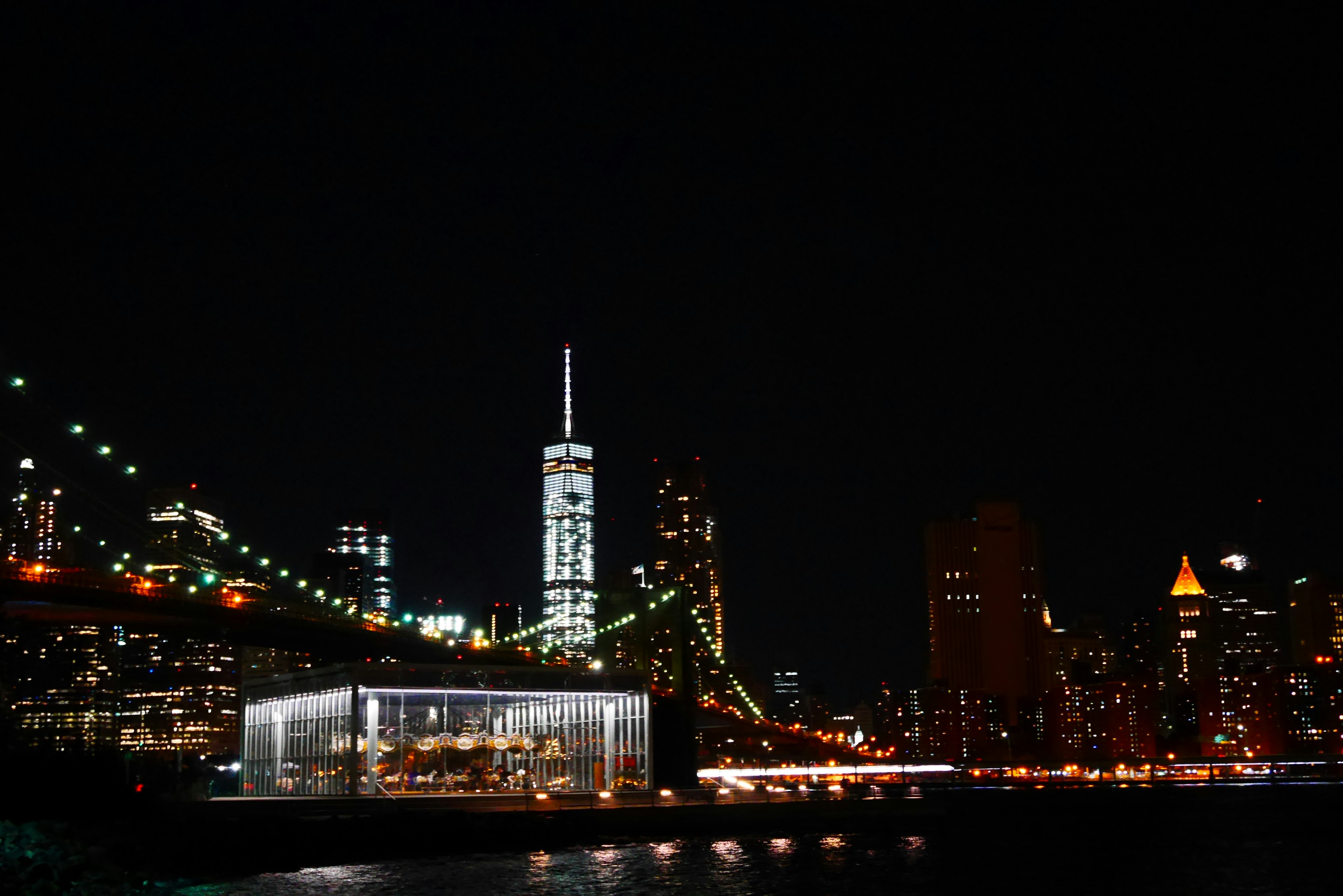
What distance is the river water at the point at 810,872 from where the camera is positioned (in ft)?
96.4

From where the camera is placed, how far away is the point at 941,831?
156 ft

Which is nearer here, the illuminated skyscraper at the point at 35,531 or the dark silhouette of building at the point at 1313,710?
the illuminated skyscraper at the point at 35,531

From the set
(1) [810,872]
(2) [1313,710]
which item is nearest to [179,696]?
(2) [1313,710]

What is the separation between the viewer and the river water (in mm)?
29391

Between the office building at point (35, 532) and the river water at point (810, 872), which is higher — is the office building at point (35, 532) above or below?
above

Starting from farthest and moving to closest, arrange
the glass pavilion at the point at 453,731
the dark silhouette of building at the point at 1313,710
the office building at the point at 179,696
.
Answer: the dark silhouette of building at the point at 1313,710 → the office building at the point at 179,696 → the glass pavilion at the point at 453,731

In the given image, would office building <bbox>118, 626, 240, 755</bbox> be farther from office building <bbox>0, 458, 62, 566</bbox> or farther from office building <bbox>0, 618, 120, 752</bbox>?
office building <bbox>0, 458, 62, 566</bbox>

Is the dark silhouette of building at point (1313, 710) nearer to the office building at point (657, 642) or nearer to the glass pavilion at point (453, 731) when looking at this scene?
the office building at point (657, 642)

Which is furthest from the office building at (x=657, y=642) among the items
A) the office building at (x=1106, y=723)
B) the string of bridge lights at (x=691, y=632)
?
the office building at (x=1106, y=723)

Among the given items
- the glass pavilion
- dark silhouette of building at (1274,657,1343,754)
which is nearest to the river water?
the glass pavilion

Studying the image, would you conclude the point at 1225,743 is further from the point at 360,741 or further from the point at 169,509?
the point at 360,741

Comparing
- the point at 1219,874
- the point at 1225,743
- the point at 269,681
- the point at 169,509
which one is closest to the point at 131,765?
the point at 269,681

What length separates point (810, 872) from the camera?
33594 mm

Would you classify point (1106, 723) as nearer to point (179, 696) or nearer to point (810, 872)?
point (179, 696)
